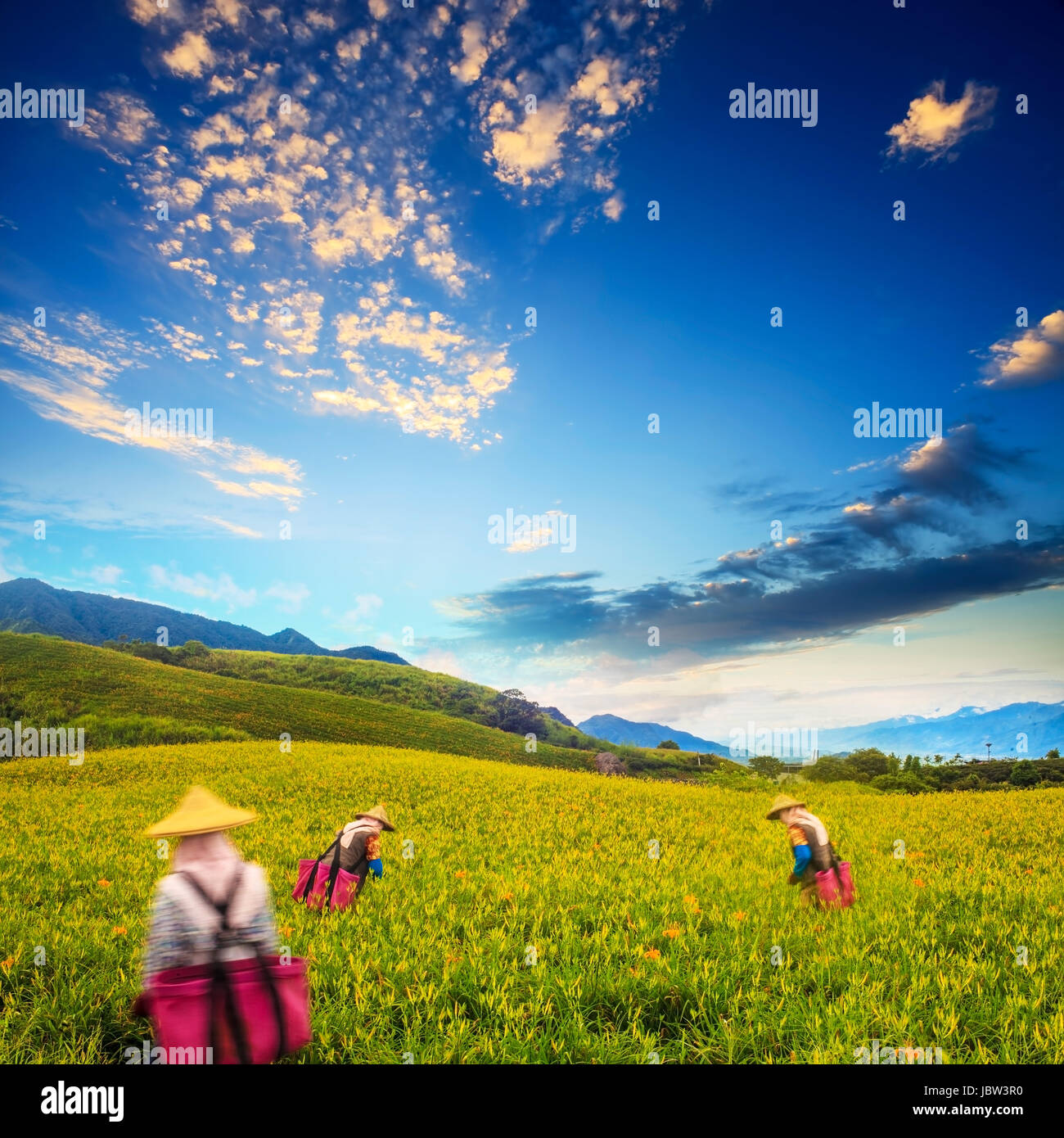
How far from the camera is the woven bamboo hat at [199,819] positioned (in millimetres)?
3377

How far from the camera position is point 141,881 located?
7707 millimetres

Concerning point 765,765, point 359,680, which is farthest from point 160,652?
point 765,765

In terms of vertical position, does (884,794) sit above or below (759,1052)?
below

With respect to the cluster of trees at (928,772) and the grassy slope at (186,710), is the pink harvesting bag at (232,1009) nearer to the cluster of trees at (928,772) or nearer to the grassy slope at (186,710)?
the cluster of trees at (928,772)

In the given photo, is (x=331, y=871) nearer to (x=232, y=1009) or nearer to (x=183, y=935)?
(x=232, y=1009)

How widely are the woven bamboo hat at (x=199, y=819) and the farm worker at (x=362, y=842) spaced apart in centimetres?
288

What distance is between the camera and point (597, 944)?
538 cm

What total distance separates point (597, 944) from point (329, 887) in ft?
9.53

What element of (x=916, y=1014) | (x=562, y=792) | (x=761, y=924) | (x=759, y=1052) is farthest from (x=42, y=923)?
(x=562, y=792)

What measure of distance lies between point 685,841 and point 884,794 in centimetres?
1273

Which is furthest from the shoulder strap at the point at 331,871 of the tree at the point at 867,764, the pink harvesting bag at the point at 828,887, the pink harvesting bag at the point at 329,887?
the tree at the point at 867,764

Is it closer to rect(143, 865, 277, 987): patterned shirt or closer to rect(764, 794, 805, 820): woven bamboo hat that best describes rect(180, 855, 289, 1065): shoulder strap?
rect(143, 865, 277, 987): patterned shirt
